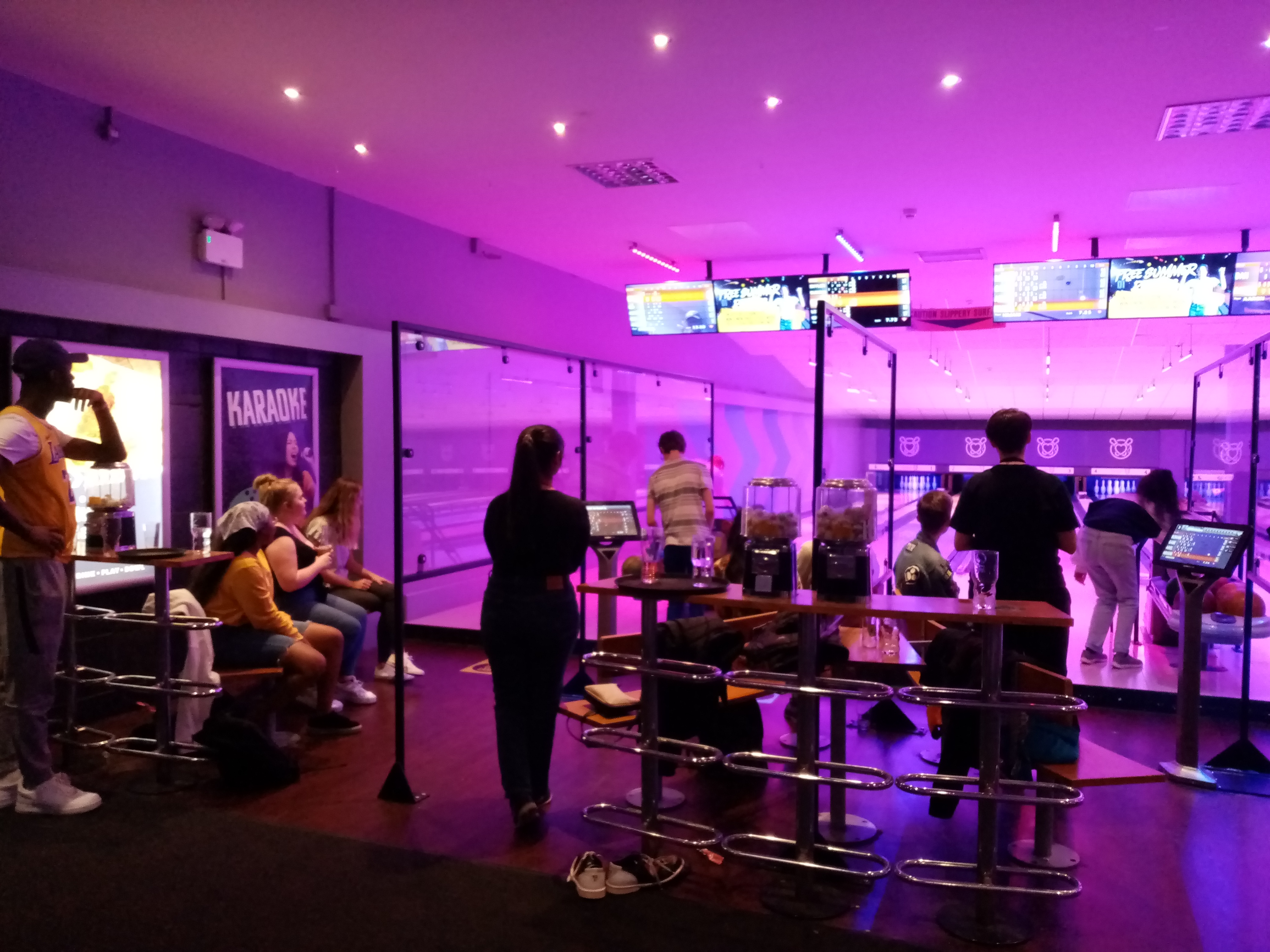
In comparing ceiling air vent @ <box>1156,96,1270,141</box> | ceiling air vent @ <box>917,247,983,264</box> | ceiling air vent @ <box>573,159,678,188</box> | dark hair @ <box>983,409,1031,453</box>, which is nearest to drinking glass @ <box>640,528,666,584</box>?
dark hair @ <box>983,409,1031,453</box>

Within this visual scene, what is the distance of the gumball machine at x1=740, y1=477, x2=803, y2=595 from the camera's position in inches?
108

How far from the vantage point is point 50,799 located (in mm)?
3322

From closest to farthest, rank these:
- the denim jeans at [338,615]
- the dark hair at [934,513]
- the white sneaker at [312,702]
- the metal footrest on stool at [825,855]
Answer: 1. the metal footrest on stool at [825,855]
2. the dark hair at [934,513]
3. the denim jeans at [338,615]
4. the white sneaker at [312,702]

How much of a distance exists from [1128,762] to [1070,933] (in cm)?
55

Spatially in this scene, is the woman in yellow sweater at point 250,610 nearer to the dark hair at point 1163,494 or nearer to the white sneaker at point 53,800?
the white sneaker at point 53,800

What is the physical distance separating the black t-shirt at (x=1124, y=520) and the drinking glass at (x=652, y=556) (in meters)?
3.51

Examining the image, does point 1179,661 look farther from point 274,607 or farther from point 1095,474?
point 1095,474

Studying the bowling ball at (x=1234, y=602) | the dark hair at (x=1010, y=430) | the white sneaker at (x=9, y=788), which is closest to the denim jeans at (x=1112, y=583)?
the bowling ball at (x=1234, y=602)

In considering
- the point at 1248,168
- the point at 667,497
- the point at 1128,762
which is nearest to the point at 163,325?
the point at 667,497

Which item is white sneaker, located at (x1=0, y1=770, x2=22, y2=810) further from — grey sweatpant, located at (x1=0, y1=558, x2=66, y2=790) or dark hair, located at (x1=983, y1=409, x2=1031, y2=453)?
dark hair, located at (x1=983, y1=409, x2=1031, y2=453)

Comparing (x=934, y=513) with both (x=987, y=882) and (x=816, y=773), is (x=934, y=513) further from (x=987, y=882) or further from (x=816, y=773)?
(x=987, y=882)

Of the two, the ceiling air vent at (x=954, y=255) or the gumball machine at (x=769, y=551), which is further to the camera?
the ceiling air vent at (x=954, y=255)

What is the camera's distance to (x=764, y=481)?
306 centimetres

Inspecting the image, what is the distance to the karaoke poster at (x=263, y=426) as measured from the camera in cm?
514
